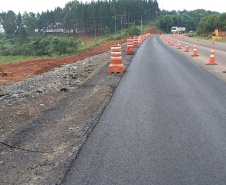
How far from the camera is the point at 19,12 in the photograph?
15925 centimetres

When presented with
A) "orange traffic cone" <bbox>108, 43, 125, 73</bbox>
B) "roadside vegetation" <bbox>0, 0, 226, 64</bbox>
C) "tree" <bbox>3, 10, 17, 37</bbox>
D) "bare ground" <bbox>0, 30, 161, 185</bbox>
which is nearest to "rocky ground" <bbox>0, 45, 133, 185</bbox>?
"bare ground" <bbox>0, 30, 161, 185</bbox>

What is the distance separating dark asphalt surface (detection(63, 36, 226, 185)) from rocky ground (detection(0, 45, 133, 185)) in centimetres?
27

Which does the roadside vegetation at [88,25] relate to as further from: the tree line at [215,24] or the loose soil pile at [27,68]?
the loose soil pile at [27,68]

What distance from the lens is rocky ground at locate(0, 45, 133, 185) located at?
159 inches

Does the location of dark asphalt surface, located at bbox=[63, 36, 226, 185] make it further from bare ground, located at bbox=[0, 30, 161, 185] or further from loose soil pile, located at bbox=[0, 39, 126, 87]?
loose soil pile, located at bbox=[0, 39, 126, 87]

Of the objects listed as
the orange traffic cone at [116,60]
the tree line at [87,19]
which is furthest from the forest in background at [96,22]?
the orange traffic cone at [116,60]

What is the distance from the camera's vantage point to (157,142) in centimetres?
481

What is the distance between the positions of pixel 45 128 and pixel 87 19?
110363 millimetres

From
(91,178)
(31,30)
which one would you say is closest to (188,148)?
(91,178)

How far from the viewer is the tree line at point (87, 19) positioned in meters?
109

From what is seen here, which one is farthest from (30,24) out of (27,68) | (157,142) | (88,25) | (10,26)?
(157,142)

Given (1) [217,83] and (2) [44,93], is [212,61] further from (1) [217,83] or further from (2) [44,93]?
(2) [44,93]

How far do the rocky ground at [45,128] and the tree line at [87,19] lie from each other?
84.9m

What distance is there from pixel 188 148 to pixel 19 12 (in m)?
171
